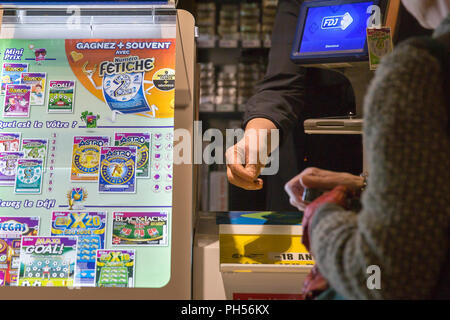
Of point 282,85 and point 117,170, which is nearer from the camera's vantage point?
point 117,170

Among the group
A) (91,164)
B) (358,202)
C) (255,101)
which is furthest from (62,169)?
(358,202)


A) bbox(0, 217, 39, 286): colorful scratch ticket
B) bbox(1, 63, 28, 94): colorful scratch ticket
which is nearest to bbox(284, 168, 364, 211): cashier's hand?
bbox(0, 217, 39, 286): colorful scratch ticket

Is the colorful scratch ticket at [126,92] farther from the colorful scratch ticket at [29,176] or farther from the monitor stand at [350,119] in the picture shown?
the monitor stand at [350,119]

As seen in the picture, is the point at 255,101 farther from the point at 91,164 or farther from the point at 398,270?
the point at 398,270

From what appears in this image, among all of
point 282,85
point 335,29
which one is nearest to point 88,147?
point 282,85

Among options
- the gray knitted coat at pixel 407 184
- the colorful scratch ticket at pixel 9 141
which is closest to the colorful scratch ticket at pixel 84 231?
the colorful scratch ticket at pixel 9 141

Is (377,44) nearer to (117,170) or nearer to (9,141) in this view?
(117,170)

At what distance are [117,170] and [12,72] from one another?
19.8 inches

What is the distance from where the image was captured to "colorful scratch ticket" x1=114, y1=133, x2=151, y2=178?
1.46 m

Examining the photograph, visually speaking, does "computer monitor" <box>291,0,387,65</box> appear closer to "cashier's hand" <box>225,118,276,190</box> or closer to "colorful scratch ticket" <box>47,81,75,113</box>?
"cashier's hand" <box>225,118,276,190</box>

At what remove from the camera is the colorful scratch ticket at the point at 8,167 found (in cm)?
146

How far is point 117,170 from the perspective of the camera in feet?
4.79

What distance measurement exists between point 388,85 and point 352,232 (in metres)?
0.24

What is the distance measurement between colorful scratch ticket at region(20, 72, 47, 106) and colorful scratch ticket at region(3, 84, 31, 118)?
0.01 meters
